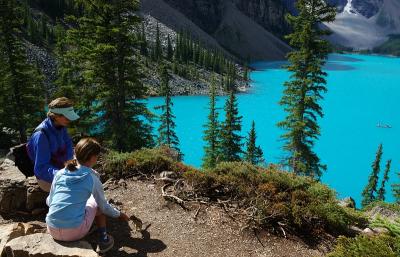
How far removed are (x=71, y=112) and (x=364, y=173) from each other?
47.5 m

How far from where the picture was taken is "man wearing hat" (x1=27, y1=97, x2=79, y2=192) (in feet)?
18.6

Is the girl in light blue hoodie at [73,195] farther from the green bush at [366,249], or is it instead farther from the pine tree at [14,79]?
the pine tree at [14,79]

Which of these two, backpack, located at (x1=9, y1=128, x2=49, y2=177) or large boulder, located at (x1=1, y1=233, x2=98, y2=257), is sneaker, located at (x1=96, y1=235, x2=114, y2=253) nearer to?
large boulder, located at (x1=1, y1=233, x2=98, y2=257)

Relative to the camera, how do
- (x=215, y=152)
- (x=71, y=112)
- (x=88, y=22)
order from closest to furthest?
(x=71, y=112), (x=88, y=22), (x=215, y=152)

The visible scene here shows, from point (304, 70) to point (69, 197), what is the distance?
20617 mm

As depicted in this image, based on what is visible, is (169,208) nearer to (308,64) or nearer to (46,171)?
(46,171)

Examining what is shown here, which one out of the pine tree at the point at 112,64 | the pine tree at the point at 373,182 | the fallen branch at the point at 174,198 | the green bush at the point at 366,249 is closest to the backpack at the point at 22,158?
the fallen branch at the point at 174,198

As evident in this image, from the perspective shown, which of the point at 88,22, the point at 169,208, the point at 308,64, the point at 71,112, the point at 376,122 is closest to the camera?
the point at 71,112

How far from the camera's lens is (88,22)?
56.3 ft

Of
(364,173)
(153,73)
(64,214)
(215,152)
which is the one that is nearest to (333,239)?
(64,214)

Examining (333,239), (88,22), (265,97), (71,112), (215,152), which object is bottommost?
(265,97)

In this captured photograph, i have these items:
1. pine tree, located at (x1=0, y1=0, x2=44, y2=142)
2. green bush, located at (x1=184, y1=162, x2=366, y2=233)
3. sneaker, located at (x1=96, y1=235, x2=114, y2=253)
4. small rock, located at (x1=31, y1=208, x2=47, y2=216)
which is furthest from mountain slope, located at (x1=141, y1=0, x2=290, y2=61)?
sneaker, located at (x1=96, y1=235, x2=114, y2=253)

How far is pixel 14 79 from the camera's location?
87.6 feet

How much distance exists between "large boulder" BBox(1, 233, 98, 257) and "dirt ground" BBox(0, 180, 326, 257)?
0.94 metres
